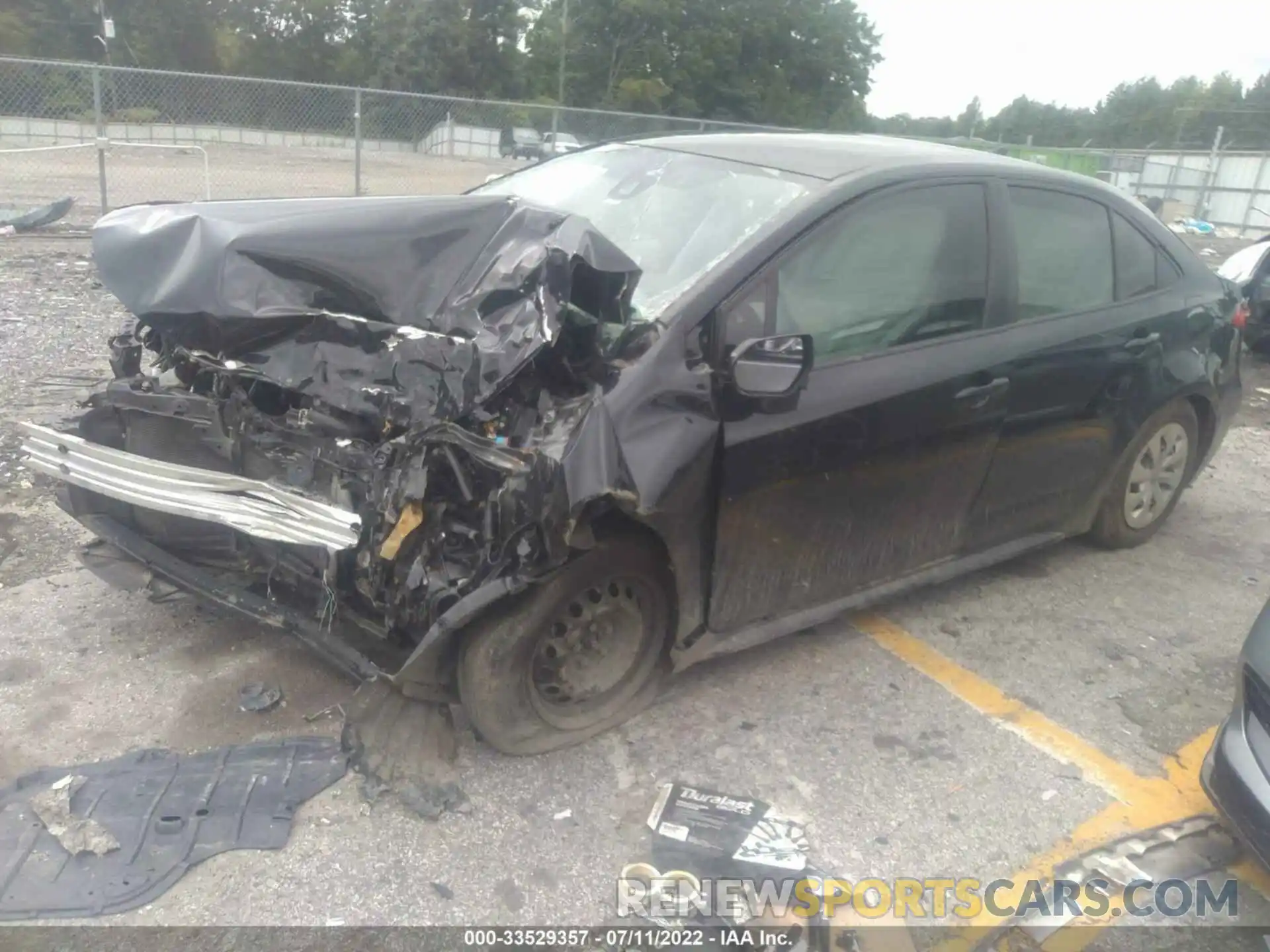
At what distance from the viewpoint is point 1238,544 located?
17.3ft

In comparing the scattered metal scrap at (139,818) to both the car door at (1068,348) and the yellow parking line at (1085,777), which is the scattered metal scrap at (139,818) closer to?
the yellow parking line at (1085,777)

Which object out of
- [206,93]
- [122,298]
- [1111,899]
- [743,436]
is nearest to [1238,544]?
[1111,899]

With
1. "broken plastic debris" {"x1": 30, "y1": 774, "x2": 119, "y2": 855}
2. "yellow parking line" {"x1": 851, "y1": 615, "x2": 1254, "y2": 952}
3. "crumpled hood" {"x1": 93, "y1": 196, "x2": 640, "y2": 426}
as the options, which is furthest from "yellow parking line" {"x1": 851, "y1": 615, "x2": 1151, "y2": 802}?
"broken plastic debris" {"x1": 30, "y1": 774, "x2": 119, "y2": 855}

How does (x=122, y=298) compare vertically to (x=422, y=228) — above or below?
below

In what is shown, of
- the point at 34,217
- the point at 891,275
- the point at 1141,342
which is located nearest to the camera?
the point at 891,275

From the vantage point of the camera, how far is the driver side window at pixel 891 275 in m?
3.23

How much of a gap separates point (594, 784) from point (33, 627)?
7.08 feet

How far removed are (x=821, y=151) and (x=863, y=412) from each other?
1.04 m

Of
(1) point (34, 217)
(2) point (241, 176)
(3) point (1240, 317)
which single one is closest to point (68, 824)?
(3) point (1240, 317)

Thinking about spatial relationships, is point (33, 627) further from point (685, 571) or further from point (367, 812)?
point (685, 571)

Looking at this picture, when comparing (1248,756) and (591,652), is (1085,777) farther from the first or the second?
(591,652)

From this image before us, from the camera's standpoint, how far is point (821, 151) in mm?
3664

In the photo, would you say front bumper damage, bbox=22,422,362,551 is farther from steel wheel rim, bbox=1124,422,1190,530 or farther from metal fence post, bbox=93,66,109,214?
metal fence post, bbox=93,66,109,214

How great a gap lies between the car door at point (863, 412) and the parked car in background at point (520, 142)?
1202 cm
